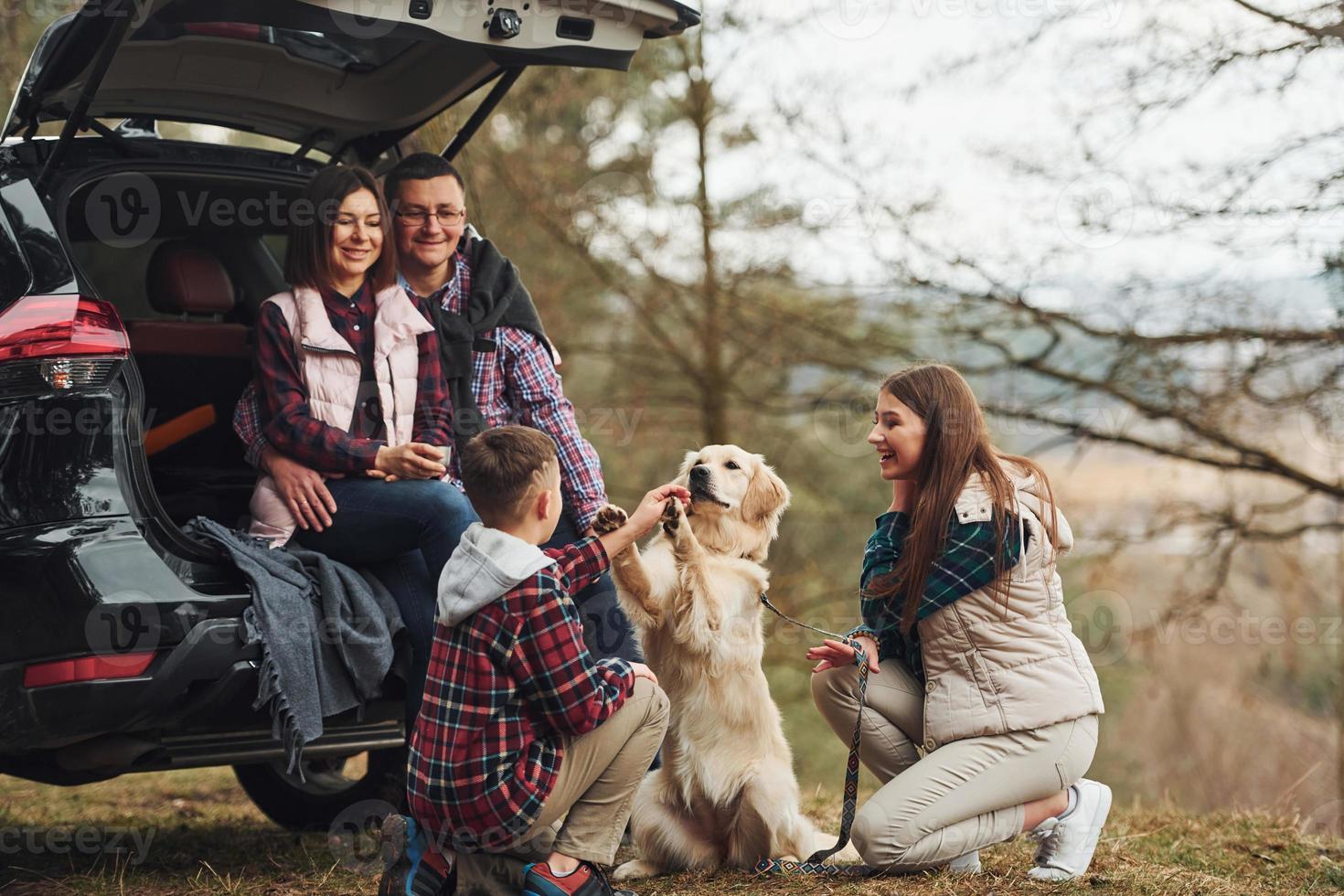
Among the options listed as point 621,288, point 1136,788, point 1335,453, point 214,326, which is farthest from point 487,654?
point 1136,788

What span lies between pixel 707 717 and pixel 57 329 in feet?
6.99

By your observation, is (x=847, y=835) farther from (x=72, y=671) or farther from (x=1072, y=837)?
(x=72, y=671)

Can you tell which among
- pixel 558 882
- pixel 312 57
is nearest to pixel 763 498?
pixel 558 882

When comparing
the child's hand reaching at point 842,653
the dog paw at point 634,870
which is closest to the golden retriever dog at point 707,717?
the dog paw at point 634,870

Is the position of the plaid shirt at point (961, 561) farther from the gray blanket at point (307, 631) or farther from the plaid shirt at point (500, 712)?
the gray blanket at point (307, 631)

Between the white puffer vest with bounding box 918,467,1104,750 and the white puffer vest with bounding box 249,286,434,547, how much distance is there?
1738 mm

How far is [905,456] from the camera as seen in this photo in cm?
355

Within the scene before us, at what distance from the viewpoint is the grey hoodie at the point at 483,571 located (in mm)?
2822

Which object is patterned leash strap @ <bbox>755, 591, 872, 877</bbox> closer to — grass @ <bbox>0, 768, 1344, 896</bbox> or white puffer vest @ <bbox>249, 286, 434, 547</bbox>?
grass @ <bbox>0, 768, 1344, 896</bbox>

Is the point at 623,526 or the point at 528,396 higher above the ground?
the point at 528,396

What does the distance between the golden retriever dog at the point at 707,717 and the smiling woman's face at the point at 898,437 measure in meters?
0.58

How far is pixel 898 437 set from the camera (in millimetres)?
3531

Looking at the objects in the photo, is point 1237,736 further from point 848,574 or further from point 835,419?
point 835,419

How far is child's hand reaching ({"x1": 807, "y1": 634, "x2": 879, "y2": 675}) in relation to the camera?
352 centimetres
